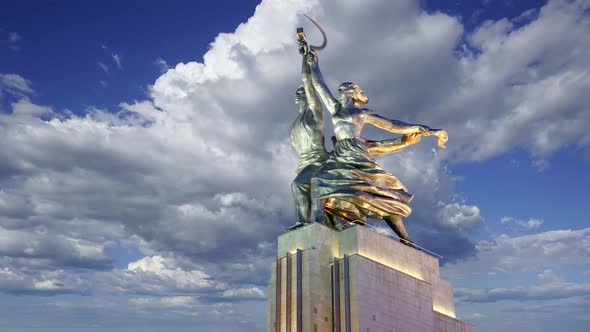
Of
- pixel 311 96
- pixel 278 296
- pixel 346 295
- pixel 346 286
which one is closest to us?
pixel 346 295

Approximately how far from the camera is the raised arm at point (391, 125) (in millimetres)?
30794

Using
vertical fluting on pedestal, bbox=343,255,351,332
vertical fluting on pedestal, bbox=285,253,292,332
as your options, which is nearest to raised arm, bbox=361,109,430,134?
vertical fluting on pedestal, bbox=343,255,351,332

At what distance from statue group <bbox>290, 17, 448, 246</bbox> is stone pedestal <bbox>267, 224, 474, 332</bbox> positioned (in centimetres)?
114

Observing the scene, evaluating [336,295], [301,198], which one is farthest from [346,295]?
[301,198]

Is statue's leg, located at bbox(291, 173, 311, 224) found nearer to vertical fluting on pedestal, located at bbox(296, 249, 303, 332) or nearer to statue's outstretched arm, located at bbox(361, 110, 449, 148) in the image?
vertical fluting on pedestal, located at bbox(296, 249, 303, 332)

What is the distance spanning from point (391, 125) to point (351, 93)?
247 cm

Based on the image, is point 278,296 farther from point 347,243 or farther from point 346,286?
point 347,243

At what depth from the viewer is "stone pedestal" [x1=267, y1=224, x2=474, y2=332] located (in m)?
26.1

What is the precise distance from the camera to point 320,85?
31344mm

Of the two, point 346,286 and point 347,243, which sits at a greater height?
point 347,243

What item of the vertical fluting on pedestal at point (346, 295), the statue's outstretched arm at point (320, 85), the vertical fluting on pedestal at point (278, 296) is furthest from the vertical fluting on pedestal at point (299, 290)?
the statue's outstretched arm at point (320, 85)

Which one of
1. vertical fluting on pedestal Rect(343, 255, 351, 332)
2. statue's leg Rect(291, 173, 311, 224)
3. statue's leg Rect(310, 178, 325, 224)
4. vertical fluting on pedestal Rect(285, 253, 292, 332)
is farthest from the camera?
statue's leg Rect(291, 173, 311, 224)

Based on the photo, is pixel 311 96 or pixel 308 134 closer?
pixel 308 134

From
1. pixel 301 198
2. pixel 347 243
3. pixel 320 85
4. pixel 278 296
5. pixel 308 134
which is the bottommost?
pixel 278 296
